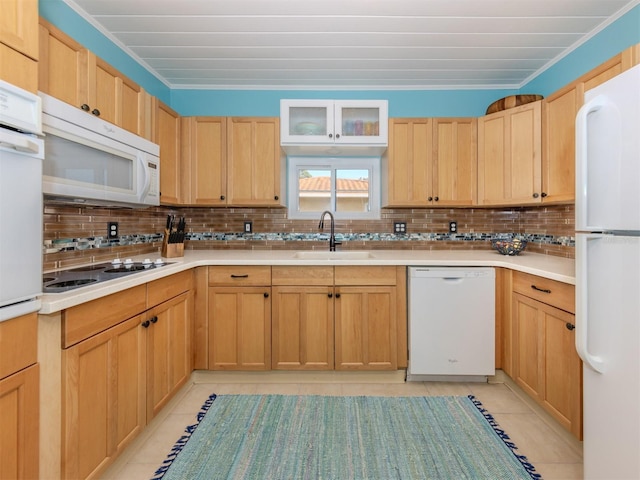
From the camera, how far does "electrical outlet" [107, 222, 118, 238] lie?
7.41ft

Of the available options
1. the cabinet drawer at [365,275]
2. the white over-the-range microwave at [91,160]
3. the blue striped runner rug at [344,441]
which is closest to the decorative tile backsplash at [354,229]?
the cabinet drawer at [365,275]

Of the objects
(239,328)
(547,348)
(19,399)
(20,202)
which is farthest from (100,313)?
(547,348)

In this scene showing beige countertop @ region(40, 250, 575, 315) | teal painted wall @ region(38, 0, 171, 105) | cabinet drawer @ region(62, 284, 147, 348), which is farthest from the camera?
teal painted wall @ region(38, 0, 171, 105)

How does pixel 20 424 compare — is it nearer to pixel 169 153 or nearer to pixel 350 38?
pixel 169 153

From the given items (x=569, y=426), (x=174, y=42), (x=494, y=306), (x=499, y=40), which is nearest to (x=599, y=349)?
(x=569, y=426)

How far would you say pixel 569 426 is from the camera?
1.65m

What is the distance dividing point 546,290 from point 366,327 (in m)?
1.13

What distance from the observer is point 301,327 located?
2350 mm

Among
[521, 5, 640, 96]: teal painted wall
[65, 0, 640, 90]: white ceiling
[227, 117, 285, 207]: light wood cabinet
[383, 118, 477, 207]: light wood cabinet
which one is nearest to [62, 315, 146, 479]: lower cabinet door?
[227, 117, 285, 207]: light wood cabinet

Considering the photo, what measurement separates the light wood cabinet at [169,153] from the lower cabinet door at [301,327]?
1.15 m

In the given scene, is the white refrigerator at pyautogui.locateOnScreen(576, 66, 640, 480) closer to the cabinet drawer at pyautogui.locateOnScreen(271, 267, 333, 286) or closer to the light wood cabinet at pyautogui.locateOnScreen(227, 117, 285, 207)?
the cabinet drawer at pyautogui.locateOnScreen(271, 267, 333, 286)

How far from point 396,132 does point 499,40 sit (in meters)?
0.91

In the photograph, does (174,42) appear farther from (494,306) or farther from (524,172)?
(494,306)

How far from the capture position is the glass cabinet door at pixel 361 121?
8.68ft
